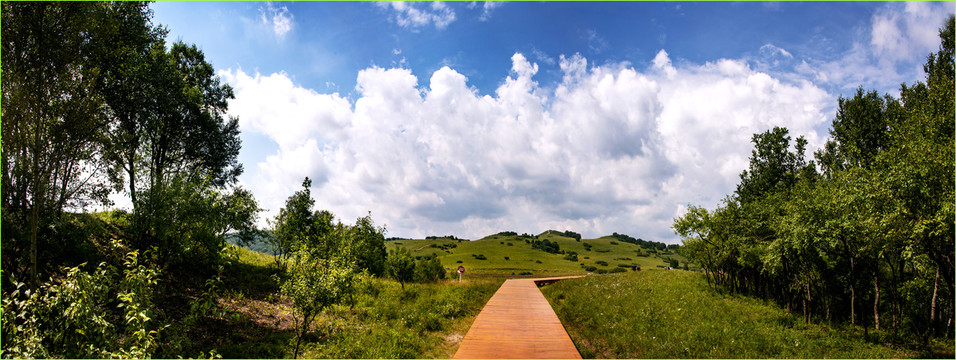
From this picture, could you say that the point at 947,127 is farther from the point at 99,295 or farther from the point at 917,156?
the point at 99,295

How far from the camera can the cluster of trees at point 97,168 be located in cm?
612

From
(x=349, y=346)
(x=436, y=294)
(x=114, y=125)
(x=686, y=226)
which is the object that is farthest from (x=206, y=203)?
(x=686, y=226)

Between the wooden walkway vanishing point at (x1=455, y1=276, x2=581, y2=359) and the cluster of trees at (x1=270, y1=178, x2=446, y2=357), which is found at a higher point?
the cluster of trees at (x1=270, y1=178, x2=446, y2=357)

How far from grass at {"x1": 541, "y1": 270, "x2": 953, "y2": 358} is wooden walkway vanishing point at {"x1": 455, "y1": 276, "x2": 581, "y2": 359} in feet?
5.14

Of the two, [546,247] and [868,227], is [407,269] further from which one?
[546,247]

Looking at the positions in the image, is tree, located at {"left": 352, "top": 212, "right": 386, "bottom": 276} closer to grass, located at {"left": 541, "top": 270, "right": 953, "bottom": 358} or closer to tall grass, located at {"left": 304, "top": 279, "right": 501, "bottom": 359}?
tall grass, located at {"left": 304, "top": 279, "right": 501, "bottom": 359}

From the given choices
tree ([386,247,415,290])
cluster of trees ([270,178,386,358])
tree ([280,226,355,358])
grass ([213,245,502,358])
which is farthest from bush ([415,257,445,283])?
tree ([280,226,355,358])

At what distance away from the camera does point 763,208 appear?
2345cm

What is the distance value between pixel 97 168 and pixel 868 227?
3018cm

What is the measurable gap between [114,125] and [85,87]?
1173cm

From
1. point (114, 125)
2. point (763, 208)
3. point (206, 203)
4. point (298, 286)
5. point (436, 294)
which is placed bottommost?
point (436, 294)

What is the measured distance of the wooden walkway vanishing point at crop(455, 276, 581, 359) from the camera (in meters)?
11.0

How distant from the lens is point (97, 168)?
1541 cm

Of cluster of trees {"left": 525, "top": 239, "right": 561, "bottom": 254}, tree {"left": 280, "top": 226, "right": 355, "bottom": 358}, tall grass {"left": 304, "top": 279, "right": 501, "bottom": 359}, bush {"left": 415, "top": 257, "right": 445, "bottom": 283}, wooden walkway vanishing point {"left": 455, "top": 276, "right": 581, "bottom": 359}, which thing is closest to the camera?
tree {"left": 280, "top": 226, "right": 355, "bottom": 358}
